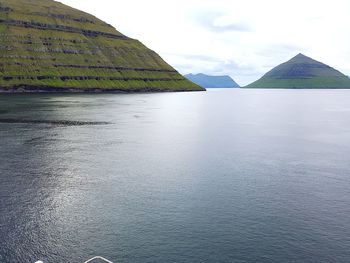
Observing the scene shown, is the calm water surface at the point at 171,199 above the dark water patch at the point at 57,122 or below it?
below

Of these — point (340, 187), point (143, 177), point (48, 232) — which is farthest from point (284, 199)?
point (48, 232)

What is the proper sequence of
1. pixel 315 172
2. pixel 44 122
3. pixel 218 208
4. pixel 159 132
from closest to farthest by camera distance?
1. pixel 218 208
2. pixel 315 172
3. pixel 159 132
4. pixel 44 122

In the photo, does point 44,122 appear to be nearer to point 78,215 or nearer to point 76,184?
point 76,184

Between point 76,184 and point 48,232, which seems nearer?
point 48,232

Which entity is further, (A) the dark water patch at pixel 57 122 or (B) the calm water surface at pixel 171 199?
(A) the dark water patch at pixel 57 122

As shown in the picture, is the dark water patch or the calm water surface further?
the dark water patch

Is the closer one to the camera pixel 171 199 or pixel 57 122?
pixel 171 199

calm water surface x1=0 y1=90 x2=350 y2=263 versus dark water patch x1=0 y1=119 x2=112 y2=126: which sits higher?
dark water patch x1=0 y1=119 x2=112 y2=126

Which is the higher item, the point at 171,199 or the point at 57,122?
the point at 57,122
